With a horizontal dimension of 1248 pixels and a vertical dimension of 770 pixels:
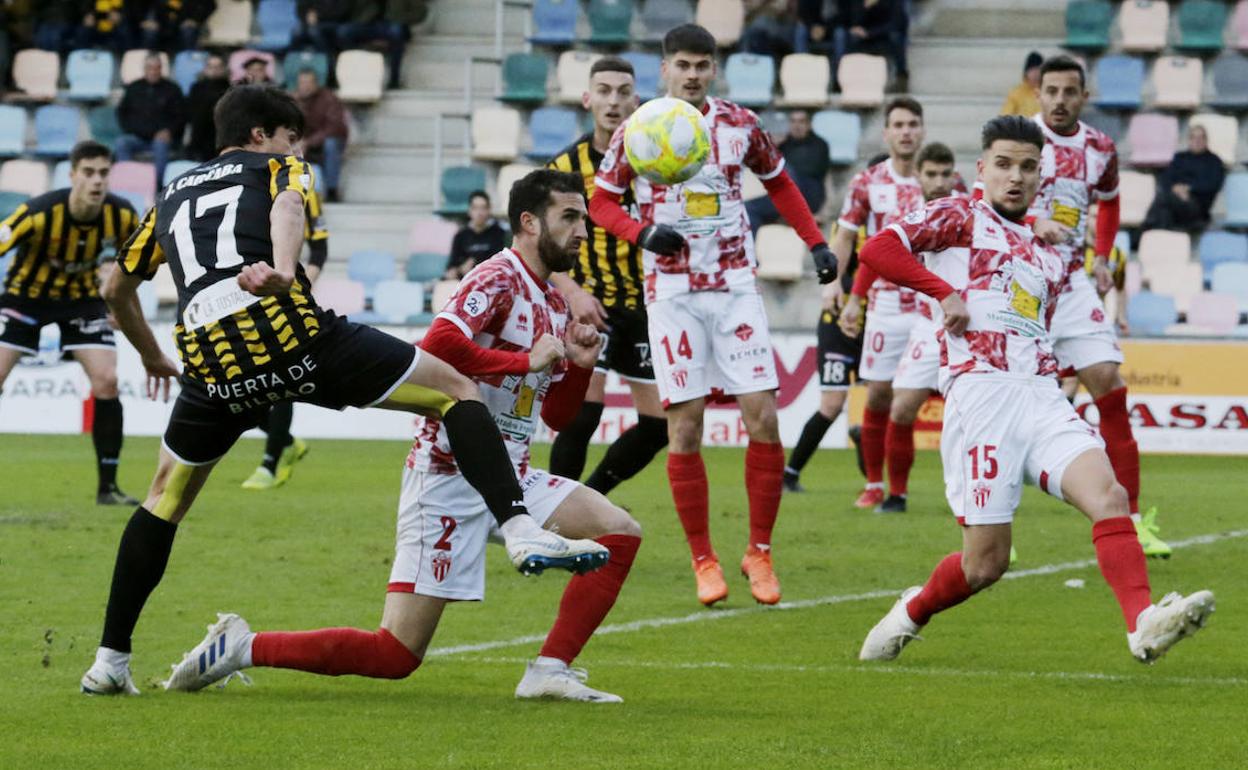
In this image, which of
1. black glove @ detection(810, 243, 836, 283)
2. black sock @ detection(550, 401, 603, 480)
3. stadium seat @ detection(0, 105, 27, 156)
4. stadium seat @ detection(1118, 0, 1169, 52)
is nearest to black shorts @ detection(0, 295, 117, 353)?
black sock @ detection(550, 401, 603, 480)

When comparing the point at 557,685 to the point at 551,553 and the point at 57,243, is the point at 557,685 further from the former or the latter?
the point at 57,243

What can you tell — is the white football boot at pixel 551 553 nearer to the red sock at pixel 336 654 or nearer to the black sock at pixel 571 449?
the red sock at pixel 336 654

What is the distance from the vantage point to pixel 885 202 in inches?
503

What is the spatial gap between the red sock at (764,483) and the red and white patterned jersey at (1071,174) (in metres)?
2.17

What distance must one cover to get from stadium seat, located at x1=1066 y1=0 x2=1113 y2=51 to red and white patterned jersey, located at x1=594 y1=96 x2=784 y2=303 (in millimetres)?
14619

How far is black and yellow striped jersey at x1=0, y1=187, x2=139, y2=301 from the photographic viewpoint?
461 inches

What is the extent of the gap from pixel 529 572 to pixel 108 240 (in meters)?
7.17

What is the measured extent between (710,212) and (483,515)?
296 centimetres

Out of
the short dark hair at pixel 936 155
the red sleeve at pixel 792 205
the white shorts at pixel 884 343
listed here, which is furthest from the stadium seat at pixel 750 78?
the red sleeve at pixel 792 205

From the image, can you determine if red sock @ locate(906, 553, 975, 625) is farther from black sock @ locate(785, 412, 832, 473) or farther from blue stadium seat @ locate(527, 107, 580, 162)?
blue stadium seat @ locate(527, 107, 580, 162)

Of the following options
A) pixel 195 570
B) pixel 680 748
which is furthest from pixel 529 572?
pixel 195 570

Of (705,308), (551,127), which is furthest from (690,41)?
(551,127)

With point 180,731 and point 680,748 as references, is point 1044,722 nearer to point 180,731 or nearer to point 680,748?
point 680,748

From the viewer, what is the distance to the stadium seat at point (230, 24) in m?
24.9
